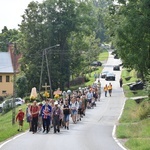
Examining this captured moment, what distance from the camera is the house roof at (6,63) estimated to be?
8669cm

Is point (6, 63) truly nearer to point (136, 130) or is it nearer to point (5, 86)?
point (5, 86)

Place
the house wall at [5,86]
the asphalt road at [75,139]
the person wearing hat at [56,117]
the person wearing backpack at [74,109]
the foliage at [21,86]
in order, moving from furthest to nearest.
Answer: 1. the house wall at [5,86]
2. the foliage at [21,86]
3. the person wearing backpack at [74,109]
4. the person wearing hat at [56,117]
5. the asphalt road at [75,139]

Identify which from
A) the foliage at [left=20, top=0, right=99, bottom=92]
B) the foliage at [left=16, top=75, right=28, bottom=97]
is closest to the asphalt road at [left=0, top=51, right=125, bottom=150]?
the foliage at [left=16, top=75, right=28, bottom=97]

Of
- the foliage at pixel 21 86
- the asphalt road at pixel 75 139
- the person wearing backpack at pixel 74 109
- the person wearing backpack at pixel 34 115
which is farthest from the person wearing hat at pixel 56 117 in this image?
the foliage at pixel 21 86

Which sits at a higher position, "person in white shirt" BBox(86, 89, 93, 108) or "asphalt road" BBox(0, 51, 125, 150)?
"person in white shirt" BBox(86, 89, 93, 108)

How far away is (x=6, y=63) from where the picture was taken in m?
88.3

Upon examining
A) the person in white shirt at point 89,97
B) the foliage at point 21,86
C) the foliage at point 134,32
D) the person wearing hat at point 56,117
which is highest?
the foliage at point 134,32

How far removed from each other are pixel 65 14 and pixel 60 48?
5078 millimetres

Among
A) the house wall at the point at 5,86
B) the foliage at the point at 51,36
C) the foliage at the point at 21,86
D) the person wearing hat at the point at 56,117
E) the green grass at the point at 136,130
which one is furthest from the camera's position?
the house wall at the point at 5,86

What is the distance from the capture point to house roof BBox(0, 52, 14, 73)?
284 ft

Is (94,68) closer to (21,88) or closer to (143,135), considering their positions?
(21,88)

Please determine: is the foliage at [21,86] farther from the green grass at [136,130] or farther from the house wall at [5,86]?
the green grass at [136,130]

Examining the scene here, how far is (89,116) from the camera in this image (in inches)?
1399

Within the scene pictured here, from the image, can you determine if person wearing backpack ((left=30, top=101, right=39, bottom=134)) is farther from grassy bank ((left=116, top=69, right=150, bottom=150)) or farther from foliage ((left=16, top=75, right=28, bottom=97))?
foliage ((left=16, top=75, right=28, bottom=97))
